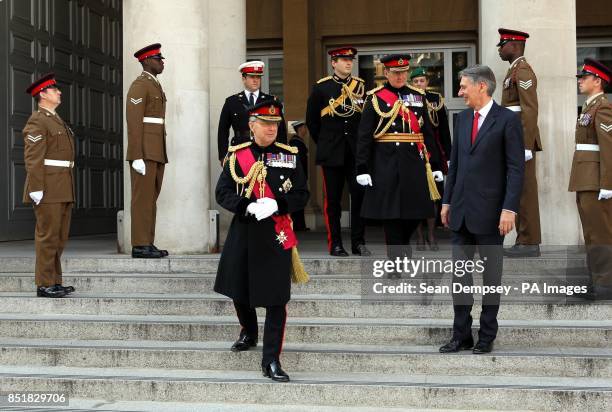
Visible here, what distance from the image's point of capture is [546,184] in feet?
31.3

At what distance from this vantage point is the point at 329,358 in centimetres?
655

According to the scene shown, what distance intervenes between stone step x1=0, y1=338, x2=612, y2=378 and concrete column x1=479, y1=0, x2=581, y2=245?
3.08 m

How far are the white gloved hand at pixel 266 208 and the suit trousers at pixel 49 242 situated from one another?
2.85 meters

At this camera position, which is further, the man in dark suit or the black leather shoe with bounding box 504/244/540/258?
the black leather shoe with bounding box 504/244/540/258

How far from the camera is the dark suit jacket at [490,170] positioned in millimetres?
6316

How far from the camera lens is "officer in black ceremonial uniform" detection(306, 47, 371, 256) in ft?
30.4

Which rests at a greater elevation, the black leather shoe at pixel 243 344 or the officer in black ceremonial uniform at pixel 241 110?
the officer in black ceremonial uniform at pixel 241 110

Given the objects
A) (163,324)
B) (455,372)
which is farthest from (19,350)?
(455,372)

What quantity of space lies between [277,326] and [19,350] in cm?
214

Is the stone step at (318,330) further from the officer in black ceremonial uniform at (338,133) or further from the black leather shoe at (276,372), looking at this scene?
the officer in black ceremonial uniform at (338,133)

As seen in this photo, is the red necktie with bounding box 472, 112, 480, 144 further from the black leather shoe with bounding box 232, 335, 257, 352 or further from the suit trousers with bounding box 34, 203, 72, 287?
the suit trousers with bounding box 34, 203, 72, 287

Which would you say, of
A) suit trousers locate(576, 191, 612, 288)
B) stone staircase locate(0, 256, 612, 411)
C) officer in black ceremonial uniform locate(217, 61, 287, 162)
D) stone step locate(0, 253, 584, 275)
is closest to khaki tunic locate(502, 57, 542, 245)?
stone step locate(0, 253, 584, 275)

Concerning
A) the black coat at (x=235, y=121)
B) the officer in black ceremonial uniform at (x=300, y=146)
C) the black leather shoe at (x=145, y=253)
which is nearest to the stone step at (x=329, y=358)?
the black leather shoe at (x=145, y=253)

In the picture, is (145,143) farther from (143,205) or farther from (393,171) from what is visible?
(393,171)
